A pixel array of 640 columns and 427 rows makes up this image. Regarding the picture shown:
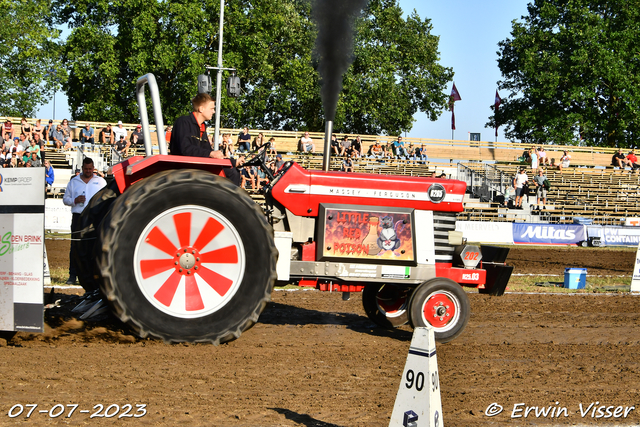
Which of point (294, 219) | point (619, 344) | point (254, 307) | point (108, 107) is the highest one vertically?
point (108, 107)

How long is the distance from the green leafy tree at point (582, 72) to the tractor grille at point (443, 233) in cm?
3591

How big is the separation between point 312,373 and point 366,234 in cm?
153

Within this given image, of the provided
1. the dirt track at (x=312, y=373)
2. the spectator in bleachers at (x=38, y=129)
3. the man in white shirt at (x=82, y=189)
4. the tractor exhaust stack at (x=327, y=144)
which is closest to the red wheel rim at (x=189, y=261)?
the dirt track at (x=312, y=373)

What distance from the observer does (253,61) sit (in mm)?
34969

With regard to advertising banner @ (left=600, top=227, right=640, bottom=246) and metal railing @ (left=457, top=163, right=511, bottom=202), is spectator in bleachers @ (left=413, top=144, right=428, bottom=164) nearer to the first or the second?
metal railing @ (left=457, top=163, right=511, bottom=202)

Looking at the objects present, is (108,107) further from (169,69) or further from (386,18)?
(386,18)

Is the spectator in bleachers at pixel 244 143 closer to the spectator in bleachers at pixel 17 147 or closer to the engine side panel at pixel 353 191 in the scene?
the spectator in bleachers at pixel 17 147

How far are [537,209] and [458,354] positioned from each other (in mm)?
20276

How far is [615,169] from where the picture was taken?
3050 cm

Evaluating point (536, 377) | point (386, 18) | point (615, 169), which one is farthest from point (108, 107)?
point (536, 377)

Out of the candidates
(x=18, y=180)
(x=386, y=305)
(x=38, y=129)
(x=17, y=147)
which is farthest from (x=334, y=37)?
(x=38, y=129)

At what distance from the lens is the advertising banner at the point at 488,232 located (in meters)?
20.8

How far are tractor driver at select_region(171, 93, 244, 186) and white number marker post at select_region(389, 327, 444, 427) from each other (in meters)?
2.57

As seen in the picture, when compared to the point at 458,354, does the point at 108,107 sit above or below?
above
